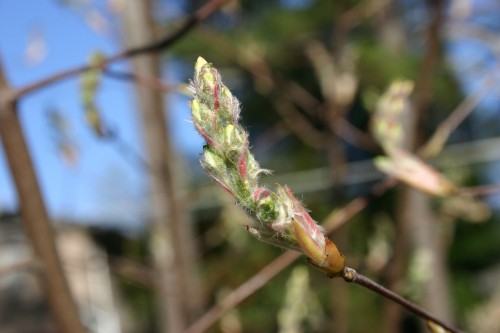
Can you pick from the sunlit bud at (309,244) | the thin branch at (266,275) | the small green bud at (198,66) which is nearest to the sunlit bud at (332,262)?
the sunlit bud at (309,244)

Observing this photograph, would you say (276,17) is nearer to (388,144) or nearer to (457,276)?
(457,276)

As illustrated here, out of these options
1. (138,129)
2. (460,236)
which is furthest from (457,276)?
(138,129)

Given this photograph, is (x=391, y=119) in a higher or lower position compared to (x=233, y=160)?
higher

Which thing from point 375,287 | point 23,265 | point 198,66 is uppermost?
point 23,265

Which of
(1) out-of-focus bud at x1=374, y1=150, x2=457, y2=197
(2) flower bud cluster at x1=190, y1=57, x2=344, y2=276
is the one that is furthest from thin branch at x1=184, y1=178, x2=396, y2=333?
(2) flower bud cluster at x1=190, y1=57, x2=344, y2=276

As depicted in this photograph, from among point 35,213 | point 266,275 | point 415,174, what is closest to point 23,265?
point 35,213

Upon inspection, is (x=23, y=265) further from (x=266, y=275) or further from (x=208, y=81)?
(x=208, y=81)
